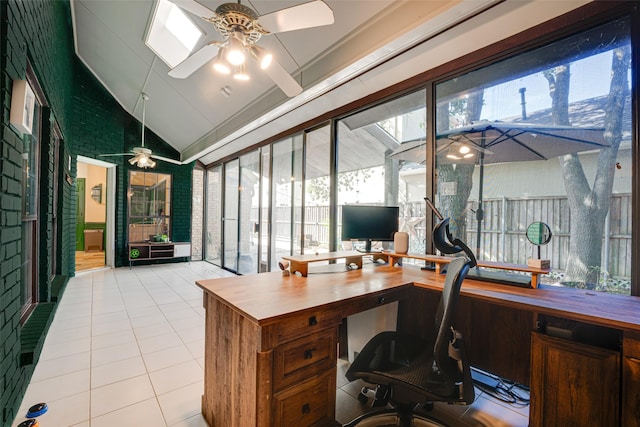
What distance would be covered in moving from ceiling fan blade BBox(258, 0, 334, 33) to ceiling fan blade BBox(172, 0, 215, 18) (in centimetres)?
32

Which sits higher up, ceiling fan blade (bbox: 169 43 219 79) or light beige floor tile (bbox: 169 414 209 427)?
ceiling fan blade (bbox: 169 43 219 79)

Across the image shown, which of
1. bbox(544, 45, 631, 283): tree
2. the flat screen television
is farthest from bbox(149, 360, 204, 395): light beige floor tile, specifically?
bbox(544, 45, 631, 283): tree

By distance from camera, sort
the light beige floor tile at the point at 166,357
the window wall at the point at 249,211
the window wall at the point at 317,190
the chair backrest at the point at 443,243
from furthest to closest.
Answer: the window wall at the point at 249,211, the window wall at the point at 317,190, the light beige floor tile at the point at 166,357, the chair backrest at the point at 443,243

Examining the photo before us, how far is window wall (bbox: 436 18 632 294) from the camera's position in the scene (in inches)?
71.2

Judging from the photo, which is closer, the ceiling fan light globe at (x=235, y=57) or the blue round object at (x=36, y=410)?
the blue round object at (x=36, y=410)

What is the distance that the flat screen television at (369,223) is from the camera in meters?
2.79

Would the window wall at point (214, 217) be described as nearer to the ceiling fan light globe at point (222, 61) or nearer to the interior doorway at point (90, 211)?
the interior doorway at point (90, 211)

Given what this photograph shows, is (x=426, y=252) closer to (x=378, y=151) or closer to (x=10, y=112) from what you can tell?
(x=378, y=151)

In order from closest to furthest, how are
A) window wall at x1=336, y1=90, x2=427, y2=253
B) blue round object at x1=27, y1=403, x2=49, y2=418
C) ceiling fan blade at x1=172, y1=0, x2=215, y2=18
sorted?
ceiling fan blade at x1=172, y1=0, x2=215, y2=18, blue round object at x1=27, y1=403, x2=49, y2=418, window wall at x1=336, y1=90, x2=427, y2=253

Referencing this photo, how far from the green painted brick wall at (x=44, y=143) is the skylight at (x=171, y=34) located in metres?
1.00

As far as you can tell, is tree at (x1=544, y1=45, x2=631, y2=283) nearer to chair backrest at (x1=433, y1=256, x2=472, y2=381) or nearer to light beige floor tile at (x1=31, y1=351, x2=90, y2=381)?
chair backrest at (x1=433, y1=256, x2=472, y2=381)

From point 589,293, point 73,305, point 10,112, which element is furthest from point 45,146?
point 589,293

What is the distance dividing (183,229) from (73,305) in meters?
3.81

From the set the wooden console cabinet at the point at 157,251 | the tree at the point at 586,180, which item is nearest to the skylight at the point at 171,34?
the tree at the point at 586,180
